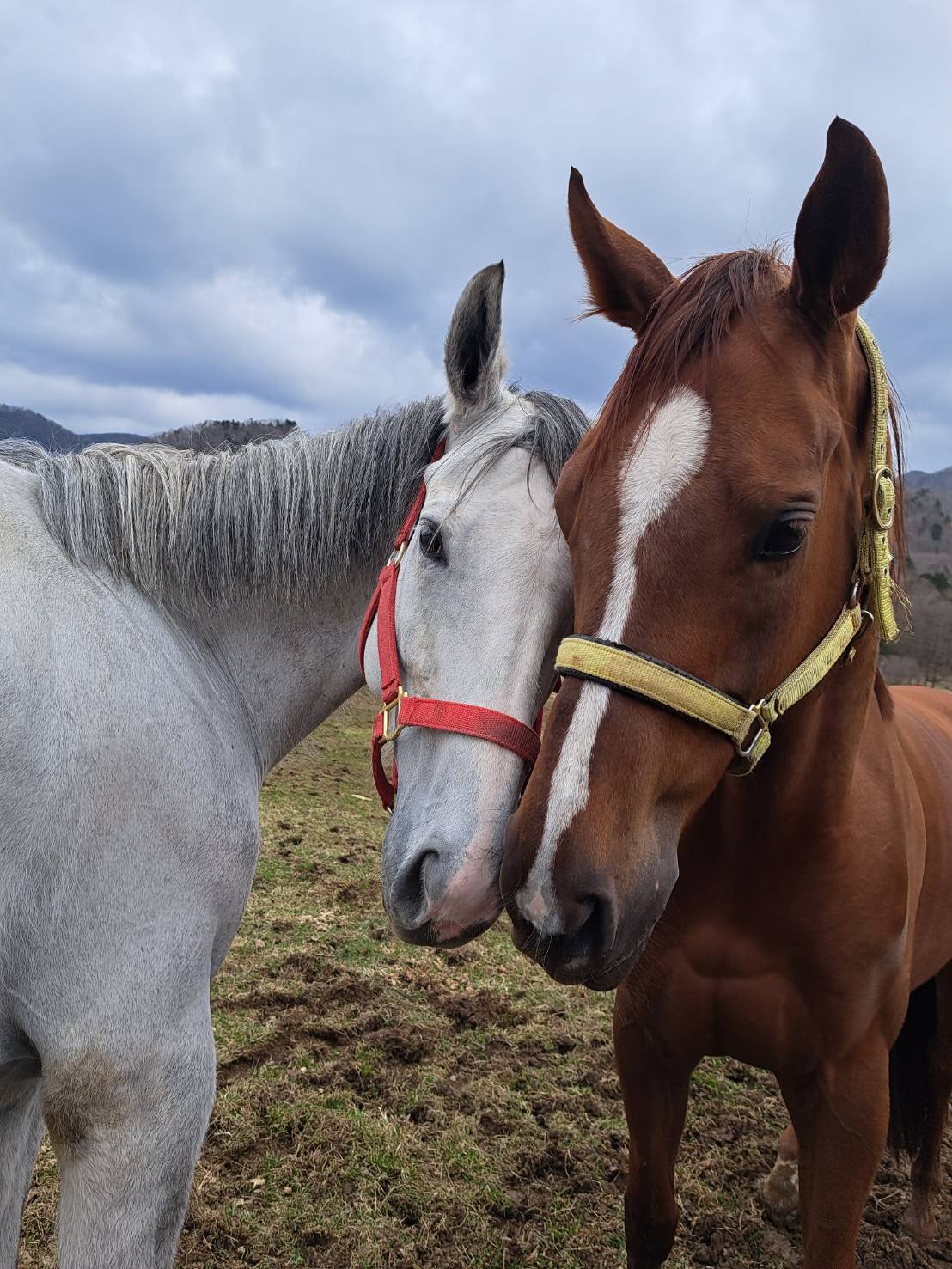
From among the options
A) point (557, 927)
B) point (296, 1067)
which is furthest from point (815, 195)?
point (296, 1067)

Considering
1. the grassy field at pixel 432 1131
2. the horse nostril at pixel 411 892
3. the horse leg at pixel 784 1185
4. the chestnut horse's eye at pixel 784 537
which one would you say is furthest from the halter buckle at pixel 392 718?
the horse leg at pixel 784 1185

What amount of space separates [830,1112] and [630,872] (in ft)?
Result: 3.92

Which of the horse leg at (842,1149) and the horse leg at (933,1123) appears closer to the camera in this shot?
the horse leg at (842,1149)

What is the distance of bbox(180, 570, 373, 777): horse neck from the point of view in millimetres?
1932

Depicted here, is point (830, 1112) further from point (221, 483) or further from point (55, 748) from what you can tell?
point (221, 483)

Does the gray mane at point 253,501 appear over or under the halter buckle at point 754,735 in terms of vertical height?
over

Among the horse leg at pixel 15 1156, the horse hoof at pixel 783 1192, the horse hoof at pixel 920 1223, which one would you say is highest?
the horse leg at pixel 15 1156

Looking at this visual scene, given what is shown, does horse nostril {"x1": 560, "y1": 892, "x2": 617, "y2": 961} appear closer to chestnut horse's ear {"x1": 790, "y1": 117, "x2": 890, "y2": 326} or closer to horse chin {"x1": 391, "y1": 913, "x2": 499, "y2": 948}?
horse chin {"x1": 391, "y1": 913, "x2": 499, "y2": 948}

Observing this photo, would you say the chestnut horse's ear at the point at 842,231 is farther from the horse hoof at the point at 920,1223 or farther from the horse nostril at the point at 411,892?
the horse hoof at the point at 920,1223

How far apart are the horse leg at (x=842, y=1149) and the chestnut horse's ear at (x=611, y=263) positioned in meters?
Result: 1.90

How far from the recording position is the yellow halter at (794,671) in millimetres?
1271

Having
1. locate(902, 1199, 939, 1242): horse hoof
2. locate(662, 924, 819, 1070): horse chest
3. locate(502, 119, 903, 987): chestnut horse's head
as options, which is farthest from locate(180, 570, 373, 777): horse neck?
locate(902, 1199, 939, 1242): horse hoof

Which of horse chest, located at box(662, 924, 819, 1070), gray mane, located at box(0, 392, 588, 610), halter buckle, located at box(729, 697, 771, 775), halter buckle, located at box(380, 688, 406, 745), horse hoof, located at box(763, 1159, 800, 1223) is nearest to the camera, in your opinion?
halter buckle, located at box(729, 697, 771, 775)

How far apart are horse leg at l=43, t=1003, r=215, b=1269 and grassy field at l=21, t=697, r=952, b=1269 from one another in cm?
132
